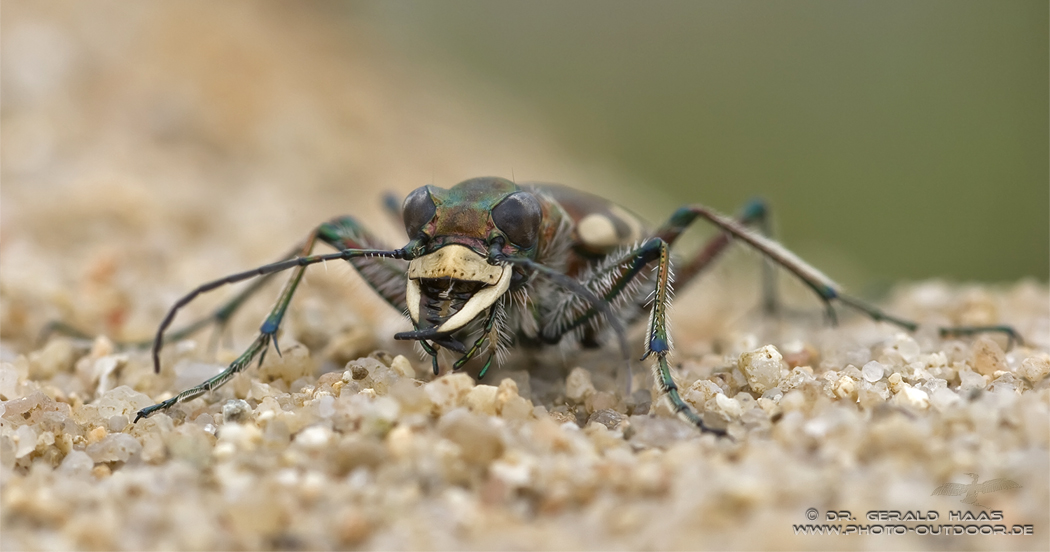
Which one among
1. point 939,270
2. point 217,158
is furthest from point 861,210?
point 217,158

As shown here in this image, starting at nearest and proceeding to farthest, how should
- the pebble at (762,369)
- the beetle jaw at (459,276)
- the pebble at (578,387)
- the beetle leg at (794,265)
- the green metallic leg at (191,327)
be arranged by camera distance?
the beetle jaw at (459,276), the pebble at (762,369), the pebble at (578,387), the beetle leg at (794,265), the green metallic leg at (191,327)

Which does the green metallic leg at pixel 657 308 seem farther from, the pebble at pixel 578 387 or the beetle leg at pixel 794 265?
the beetle leg at pixel 794 265

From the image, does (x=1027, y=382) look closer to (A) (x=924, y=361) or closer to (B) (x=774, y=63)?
(A) (x=924, y=361)

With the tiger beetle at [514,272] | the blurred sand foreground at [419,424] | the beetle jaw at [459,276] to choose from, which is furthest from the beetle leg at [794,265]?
the beetle jaw at [459,276]

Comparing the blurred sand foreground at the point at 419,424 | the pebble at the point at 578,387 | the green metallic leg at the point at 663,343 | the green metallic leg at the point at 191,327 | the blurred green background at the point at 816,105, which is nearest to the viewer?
the blurred sand foreground at the point at 419,424

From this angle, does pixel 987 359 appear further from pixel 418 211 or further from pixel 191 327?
pixel 191 327

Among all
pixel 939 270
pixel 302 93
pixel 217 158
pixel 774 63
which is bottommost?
pixel 217 158

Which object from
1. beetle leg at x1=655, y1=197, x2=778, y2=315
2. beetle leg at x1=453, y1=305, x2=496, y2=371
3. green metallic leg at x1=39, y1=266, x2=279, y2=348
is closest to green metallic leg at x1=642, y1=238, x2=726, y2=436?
beetle leg at x1=655, y1=197, x2=778, y2=315
